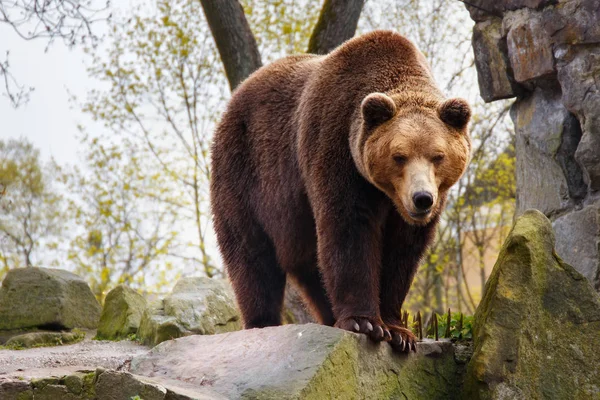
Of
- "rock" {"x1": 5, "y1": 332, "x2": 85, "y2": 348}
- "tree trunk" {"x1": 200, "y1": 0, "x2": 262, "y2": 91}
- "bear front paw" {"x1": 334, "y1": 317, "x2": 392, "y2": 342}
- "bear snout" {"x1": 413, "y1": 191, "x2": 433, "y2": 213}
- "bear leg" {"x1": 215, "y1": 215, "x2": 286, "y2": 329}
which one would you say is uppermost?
"tree trunk" {"x1": 200, "y1": 0, "x2": 262, "y2": 91}

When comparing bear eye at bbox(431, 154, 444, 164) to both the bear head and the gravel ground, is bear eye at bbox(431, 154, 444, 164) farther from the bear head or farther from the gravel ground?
the gravel ground

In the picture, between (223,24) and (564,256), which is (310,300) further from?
(223,24)

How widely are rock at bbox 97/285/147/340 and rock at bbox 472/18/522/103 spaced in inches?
190

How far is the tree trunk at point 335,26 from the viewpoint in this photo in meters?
8.98

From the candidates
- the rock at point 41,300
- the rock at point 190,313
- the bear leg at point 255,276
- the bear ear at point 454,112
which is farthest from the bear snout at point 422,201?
the rock at point 41,300

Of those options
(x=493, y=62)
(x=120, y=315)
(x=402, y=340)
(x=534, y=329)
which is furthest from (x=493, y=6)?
(x=120, y=315)

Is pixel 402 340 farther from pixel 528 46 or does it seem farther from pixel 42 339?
pixel 42 339

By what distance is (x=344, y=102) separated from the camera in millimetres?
4965

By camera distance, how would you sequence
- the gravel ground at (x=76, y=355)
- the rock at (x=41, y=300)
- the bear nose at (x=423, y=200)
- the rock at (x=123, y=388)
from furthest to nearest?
the rock at (x=41, y=300) < the gravel ground at (x=76, y=355) < the bear nose at (x=423, y=200) < the rock at (x=123, y=388)

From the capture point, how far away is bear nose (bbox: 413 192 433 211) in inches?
165

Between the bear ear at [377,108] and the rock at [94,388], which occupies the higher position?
the bear ear at [377,108]

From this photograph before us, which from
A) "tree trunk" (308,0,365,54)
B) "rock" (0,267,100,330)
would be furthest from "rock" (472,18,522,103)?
"rock" (0,267,100,330)

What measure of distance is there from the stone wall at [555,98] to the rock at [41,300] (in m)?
5.61

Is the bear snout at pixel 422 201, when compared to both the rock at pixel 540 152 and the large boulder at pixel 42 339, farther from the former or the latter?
the large boulder at pixel 42 339
